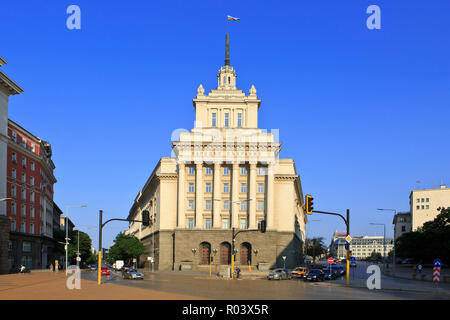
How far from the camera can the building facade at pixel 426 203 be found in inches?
7205

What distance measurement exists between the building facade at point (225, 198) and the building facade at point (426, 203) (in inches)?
4131

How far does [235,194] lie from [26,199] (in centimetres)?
3594

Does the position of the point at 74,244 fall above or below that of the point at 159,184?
below

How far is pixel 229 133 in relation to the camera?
9625 cm

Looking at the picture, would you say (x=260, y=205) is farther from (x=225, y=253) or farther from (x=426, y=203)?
(x=426, y=203)

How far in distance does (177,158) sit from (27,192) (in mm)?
26470

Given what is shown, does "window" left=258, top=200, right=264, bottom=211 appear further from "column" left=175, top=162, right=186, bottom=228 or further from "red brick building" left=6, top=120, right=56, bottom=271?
"red brick building" left=6, top=120, right=56, bottom=271

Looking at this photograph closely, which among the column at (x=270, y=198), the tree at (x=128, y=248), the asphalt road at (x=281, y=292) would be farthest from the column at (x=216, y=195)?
the asphalt road at (x=281, y=292)

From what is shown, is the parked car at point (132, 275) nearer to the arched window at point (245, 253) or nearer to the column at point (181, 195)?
the column at point (181, 195)

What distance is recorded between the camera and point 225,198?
Answer: 3770 inches

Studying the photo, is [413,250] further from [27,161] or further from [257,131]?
[27,161]

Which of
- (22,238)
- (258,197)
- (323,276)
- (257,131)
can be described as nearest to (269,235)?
(258,197)

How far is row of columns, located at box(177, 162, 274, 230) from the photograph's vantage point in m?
93.7
